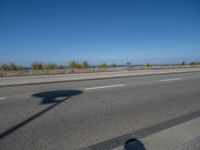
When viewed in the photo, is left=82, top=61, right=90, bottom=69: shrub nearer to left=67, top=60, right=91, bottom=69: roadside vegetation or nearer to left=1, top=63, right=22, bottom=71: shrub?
left=67, top=60, right=91, bottom=69: roadside vegetation

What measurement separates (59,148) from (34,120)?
5.35 ft

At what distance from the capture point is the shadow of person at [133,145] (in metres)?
2.83

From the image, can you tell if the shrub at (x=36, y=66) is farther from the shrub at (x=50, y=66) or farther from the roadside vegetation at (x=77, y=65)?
the roadside vegetation at (x=77, y=65)

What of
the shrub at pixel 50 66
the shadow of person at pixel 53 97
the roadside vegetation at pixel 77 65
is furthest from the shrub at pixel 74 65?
the shadow of person at pixel 53 97

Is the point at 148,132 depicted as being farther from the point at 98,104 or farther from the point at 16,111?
the point at 16,111

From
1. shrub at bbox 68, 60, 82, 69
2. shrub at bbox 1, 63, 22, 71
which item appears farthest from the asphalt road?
shrub at bbox 68, 60, 82, 69

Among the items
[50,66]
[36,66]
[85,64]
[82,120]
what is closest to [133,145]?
[82,120]

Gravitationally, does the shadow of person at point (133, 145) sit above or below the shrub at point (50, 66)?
Result: below

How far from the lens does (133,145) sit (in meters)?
2.92

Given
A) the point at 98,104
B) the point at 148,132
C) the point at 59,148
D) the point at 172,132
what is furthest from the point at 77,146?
the point at 98,104

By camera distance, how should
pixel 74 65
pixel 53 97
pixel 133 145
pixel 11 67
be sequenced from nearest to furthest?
pixel 133 145
pixel 53 97
pixel 11 67
pixel 74 65

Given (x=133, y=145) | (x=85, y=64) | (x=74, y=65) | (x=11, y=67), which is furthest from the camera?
(x=85, y=64)

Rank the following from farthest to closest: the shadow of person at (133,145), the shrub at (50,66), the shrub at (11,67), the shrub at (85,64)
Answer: the shrub at (85,64)
the shrub at (50,66)
the shrub at (11,67)
the shadow of person at (133,145)

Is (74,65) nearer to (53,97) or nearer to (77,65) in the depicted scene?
(77,65)
